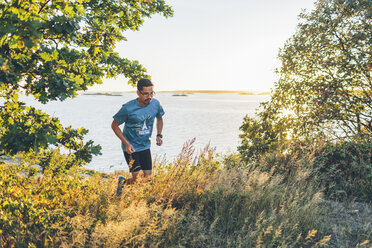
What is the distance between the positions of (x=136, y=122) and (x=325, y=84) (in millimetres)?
5396

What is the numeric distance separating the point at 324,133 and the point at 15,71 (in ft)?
22.7

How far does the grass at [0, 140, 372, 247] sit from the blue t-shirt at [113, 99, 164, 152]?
667 mm

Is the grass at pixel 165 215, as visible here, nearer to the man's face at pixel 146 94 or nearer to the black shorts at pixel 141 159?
the black shorts at pixel 141 159

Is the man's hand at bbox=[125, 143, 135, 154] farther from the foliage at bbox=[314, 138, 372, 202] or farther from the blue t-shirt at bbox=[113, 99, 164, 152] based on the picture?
the foliage at bbox=[314, 138, 372, 202]

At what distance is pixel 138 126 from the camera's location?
429cm

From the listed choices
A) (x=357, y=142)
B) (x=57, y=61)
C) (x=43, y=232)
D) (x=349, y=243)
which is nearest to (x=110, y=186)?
(x=43, y=232)

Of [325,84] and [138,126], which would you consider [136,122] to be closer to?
[138,126]

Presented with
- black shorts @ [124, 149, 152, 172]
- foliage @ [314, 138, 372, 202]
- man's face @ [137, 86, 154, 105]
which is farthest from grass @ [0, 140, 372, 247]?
man's face @ [137, 86, 154, 105]

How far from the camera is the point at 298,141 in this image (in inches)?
263

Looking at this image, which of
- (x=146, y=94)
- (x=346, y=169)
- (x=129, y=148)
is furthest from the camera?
(x=346, y=169)

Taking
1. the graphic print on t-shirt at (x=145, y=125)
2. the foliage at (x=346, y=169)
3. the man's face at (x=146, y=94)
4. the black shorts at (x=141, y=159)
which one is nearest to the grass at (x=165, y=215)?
the black shorts at (x=141, y=159)

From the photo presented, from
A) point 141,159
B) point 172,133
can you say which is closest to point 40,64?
point 141,159

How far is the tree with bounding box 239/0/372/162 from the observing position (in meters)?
6.80

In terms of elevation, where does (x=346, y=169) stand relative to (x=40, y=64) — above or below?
below
